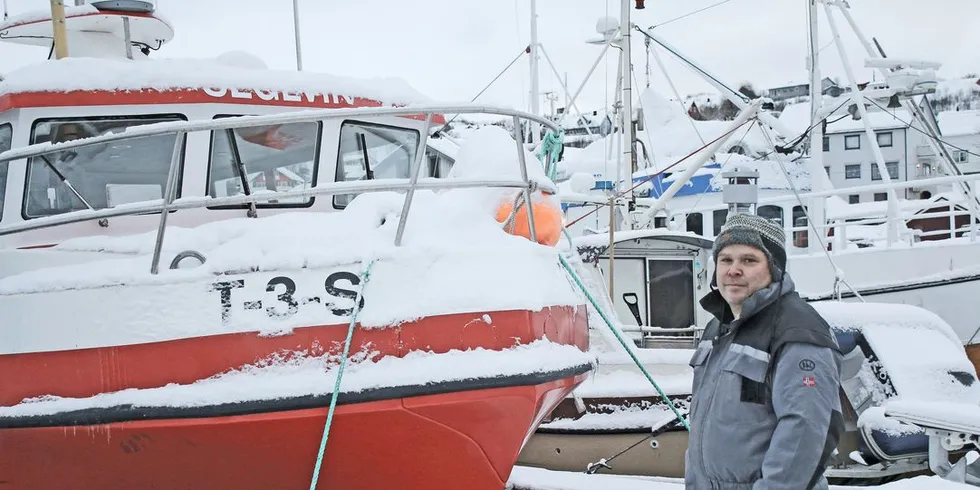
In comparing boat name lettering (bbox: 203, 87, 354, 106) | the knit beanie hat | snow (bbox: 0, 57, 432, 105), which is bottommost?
the knit beanie hat

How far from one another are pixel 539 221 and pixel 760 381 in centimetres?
166

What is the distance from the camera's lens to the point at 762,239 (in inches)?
98.7

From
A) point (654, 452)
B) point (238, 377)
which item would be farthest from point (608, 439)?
point (238, 377)

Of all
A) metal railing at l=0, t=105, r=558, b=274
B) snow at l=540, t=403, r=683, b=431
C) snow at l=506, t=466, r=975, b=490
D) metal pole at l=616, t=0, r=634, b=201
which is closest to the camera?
metal railing at l=0, t=105, r=558, b=274

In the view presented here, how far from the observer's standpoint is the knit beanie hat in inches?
98.1

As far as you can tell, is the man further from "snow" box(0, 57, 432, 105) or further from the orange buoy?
"snow" box(0, 57, 432, 105)

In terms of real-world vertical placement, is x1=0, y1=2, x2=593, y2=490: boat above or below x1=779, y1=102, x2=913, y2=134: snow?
below

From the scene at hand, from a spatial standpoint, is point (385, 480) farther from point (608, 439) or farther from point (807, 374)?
point (608, 439)

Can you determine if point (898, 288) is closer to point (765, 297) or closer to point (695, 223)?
point (695, 223)

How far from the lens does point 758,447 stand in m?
2.35

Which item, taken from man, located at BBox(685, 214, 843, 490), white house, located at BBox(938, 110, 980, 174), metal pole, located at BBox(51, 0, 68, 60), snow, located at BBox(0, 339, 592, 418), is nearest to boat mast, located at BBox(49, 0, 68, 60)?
metal pole, located at BBox(51, 0, 68, 60)

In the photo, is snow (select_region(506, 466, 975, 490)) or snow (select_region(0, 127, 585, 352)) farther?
snow (select_region(506, 466, 975, 490))

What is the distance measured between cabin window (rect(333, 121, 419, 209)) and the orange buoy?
1.06 m

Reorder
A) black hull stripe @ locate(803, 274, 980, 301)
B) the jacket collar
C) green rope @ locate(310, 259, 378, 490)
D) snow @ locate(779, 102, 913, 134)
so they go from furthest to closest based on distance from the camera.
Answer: snow @ locate(779, 102, 913, 134)
black hull stripe @ locate(803, 274, 980, 301)
green rope @ locate(310, 259, 378, 490)
the jacket collar
